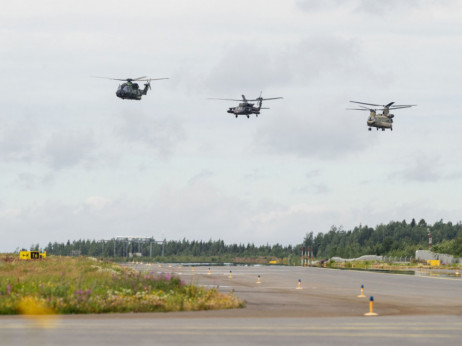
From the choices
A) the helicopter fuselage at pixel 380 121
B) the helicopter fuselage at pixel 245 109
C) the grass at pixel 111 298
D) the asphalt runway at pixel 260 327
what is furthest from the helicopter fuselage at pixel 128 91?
the asphalt runway at pixel 260 327

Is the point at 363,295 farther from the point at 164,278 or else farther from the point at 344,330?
the point at 344,330

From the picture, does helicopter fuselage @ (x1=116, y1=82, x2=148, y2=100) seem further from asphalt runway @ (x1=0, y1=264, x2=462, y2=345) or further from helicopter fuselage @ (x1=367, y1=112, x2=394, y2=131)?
asphalt runway @ (x1=0, y1=264, x2=462, y2=345)

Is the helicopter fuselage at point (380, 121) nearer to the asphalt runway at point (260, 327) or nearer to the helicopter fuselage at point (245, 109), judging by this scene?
the helicopter fuselage at point (245, 109)

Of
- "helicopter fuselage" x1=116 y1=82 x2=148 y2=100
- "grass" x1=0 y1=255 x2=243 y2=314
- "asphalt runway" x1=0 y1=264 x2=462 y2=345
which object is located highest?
"helicopter fuselage" x1=116 y1=82 x2=148 y2=100

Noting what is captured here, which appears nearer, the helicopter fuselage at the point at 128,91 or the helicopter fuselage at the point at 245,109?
the helicopter fuselage at the point at 128,91

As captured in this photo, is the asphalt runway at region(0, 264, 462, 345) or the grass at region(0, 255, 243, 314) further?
the grass at region(0, 255, 243, 314)

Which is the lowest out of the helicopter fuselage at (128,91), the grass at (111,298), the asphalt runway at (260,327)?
the asphalt runway at (260,327)

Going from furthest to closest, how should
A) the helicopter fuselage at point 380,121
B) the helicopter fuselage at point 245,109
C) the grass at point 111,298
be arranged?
the helicopter fuselage at point 245,109 → the helicopter fuselage at point 380,121 → the grass at point 111,298

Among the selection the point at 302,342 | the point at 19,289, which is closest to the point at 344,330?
the point at 302,342

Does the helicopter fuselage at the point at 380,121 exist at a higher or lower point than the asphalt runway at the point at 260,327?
higher

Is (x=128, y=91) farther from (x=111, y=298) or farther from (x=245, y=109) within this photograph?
(x=111, y=298)

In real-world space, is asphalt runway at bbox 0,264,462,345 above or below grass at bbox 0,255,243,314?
below

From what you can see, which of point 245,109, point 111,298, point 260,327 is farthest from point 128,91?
point 260,327

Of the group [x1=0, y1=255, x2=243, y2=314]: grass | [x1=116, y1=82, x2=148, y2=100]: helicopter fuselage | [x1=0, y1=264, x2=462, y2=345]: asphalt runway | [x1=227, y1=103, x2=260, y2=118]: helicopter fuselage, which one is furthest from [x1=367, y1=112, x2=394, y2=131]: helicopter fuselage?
[x1=0, y1=255, x2=243, y2=314]: grass
